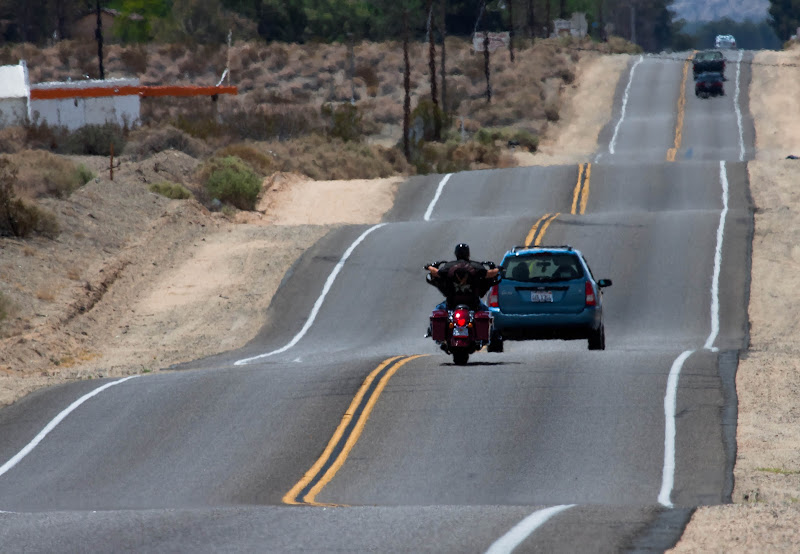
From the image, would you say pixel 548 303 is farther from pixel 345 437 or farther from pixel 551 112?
pixel 551 112

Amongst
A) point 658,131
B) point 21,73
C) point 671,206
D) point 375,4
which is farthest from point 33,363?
point 375,4

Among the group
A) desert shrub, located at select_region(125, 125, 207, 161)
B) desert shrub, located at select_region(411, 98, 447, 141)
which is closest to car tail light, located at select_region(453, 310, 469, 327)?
desert shrub, located at select_region(125, 125, 207, 161)

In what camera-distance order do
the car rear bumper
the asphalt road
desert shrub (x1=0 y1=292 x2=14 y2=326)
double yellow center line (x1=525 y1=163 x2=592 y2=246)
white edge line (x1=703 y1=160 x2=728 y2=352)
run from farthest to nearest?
1. double yellow center line (x1=525 y1=163 x2=592 y2=246)
2. desert shrub (x1=0 y1=292 x2=14 y2=326)
3. white edge line (x1=703 y1=160 x2=728 y2=352)
4. the car rear bumper
5. the asphalt road

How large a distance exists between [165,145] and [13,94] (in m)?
12.0

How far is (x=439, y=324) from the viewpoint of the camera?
1789 centimetres

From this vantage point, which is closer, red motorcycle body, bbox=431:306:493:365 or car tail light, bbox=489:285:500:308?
red motorcycle body, bbox=431:306:493:365

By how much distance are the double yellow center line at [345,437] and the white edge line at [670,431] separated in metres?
3.60

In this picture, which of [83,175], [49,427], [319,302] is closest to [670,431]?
[49,427]

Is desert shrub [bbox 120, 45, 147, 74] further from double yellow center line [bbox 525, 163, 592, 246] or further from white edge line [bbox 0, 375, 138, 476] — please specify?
white edge line [bbox 0, 375, 138, 476]

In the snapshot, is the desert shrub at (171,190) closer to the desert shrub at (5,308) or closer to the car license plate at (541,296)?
the desert shrub at (5,308)

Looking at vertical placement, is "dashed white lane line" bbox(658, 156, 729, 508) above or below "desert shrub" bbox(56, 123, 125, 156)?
below

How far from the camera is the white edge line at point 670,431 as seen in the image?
13209 mm

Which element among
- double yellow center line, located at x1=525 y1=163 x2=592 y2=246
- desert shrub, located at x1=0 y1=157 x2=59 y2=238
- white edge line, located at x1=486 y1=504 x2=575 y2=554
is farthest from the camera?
double yellow center line, located at x1=525 y1=163 x2=592 y2=246

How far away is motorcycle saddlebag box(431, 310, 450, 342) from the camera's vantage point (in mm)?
17797
